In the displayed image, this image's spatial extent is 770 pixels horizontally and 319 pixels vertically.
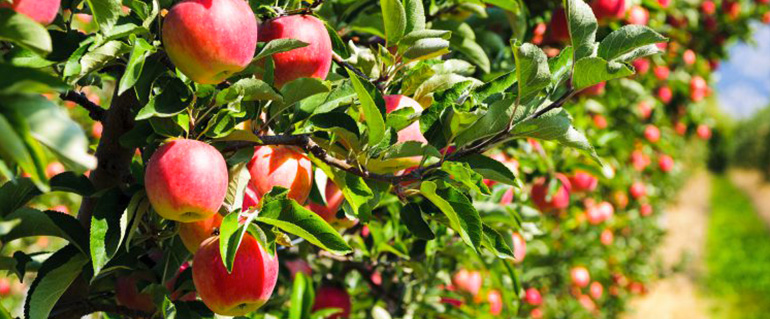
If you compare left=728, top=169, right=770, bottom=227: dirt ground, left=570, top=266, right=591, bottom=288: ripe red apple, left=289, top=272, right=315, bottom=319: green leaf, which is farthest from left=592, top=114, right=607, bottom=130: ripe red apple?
left=728, top=169, right=770, bottom=227: dirt ground

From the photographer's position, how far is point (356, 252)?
152cm

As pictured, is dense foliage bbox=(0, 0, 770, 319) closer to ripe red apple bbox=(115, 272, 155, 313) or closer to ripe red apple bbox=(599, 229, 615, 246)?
ripe red apple bbox=(115, 272, 155, 313)

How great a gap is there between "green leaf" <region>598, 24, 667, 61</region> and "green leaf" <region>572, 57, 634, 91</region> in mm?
39

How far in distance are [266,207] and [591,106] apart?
5.33 feet

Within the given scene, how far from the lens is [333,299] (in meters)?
1.64

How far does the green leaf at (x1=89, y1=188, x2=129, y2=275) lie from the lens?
802mm

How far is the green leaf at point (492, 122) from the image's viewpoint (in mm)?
872

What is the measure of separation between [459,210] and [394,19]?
0.26 meters

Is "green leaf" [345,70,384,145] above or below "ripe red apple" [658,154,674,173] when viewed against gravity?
above

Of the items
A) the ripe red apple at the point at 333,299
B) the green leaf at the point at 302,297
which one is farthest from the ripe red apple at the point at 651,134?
the green leaf at the point at 302,297

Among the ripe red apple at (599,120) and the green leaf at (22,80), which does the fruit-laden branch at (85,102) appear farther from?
the ripe red apple at (599,120)

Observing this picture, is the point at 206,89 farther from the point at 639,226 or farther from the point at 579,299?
the point at 639,226

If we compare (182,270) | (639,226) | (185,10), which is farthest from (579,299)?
(185,10)

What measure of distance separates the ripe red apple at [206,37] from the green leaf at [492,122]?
282 mm
